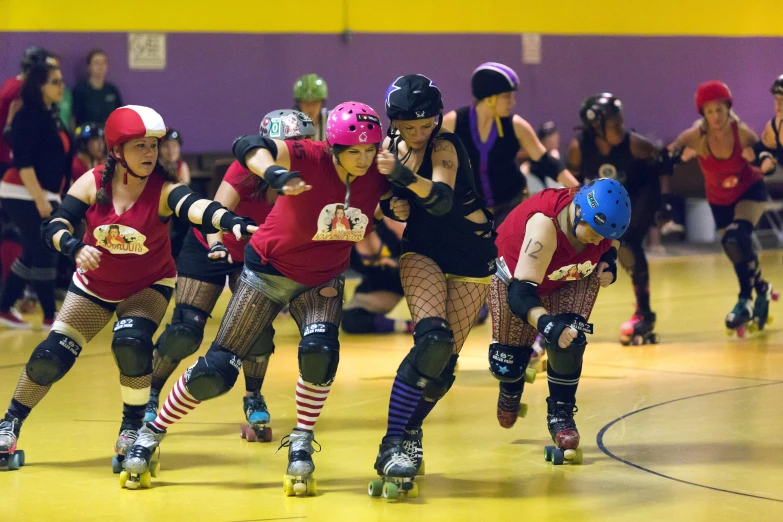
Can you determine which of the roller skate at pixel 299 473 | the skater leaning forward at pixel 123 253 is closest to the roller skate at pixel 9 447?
the skater leaning forward at pixel 123 253

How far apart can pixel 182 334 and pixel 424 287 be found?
110 cm

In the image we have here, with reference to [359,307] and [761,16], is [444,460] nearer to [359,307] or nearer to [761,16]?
[359,307]

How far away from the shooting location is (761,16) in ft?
46.8

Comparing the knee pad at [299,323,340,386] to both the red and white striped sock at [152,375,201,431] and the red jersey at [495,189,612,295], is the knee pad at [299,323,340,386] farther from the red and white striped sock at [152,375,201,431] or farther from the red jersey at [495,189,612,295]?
the red jersey at [495,189,612,295]

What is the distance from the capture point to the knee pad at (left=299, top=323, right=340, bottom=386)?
13.1ft

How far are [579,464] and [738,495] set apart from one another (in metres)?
0.67

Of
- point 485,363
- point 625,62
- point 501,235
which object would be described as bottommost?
point 485,363

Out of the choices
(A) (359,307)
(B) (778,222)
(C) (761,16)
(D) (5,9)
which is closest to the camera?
(A) (359,307)

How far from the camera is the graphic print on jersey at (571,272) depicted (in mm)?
4418

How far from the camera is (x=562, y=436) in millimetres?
4453

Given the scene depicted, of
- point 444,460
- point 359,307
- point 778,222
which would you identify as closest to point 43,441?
point 444,460

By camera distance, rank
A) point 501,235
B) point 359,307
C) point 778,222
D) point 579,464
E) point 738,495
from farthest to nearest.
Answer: point 778,222 → point 359,307 → point 501,235 → point 579,464 → point 738,495

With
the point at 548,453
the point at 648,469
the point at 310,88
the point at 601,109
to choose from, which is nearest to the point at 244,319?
the point at 548,453

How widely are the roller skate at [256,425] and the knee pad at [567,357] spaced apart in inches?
47.7
